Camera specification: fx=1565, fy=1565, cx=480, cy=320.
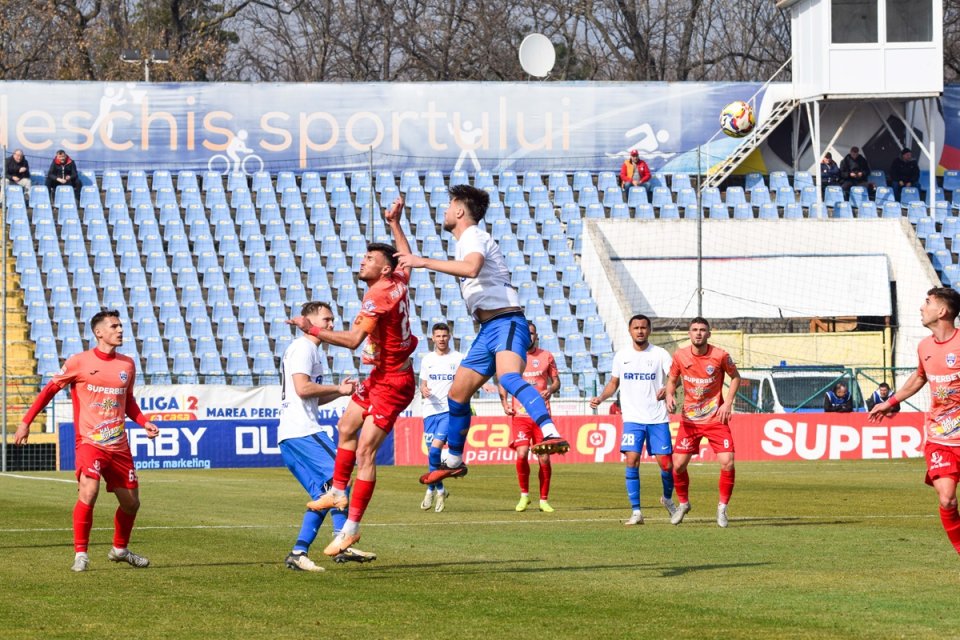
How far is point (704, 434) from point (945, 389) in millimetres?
5576

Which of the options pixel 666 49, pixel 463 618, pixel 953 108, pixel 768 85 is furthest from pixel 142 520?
pixel 666 49

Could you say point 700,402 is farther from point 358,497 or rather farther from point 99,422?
point 99,422

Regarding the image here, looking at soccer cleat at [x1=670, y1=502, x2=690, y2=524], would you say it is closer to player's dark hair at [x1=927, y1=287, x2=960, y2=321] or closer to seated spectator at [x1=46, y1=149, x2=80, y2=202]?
player's dark hair at [x1=927, y1=287, x2=960, y2=321]

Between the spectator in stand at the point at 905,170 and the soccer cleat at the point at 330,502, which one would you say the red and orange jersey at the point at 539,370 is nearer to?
the soccer cleat at the point at 330,502

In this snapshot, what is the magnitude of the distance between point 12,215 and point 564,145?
14125 millimetres

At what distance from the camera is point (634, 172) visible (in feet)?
133

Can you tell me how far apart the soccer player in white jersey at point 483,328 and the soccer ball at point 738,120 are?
93.8ft

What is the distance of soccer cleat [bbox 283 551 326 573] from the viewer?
1134cm

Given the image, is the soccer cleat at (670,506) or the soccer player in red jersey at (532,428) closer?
the soccer cleat at (670,506)

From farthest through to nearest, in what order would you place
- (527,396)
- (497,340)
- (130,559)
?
1. (130,559)
2. (497,340)
3. (527,396)

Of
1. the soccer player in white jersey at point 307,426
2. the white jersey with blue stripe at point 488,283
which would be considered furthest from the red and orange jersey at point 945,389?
the soccer player in white jersey at point 307,426

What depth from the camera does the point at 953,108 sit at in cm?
4297

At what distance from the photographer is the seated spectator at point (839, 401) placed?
32.3 meters

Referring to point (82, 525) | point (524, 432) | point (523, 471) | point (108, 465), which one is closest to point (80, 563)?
point (82, 525)
